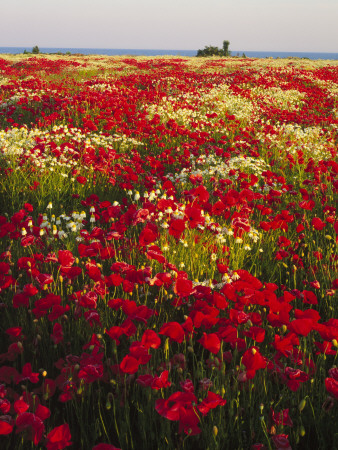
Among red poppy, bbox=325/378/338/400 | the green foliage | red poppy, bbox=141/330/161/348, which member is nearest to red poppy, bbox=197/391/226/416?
red poppy, bbox=141/330/161/348

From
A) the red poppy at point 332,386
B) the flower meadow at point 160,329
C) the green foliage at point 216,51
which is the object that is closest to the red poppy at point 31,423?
→ the flower meadow at point 160,329

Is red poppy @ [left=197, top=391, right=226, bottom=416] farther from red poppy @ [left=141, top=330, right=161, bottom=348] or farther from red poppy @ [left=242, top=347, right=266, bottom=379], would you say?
red poppy @ [left=141, top=330, right=161, bottom=348]

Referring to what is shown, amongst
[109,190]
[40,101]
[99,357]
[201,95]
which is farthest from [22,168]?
[201,95]

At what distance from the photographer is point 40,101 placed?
1067 cm

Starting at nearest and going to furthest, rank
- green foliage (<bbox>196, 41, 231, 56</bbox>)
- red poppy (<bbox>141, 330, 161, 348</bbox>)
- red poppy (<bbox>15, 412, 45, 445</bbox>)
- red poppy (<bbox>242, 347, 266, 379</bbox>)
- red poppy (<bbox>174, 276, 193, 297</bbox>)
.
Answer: red poppy (<bbox>15, 412, 45, 445</bbox>)
red poppy (<bbox>242, 347, 266, 379</bbox>)
red poppy (<bbox>141, 330, 161, 348</bbox>)
red poppy (<bbox>174, 276, 193, 297</bbox>)
green foliage (<bbox>196, 41, 231, 56</bbox>)

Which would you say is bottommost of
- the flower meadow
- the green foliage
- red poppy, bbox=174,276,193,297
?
the flower meadow

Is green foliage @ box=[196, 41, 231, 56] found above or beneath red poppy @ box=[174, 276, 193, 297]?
above

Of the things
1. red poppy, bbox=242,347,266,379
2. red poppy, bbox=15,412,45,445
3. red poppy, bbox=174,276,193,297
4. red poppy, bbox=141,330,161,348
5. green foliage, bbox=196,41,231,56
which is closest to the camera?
red poppy, bbox=15,412,45,445

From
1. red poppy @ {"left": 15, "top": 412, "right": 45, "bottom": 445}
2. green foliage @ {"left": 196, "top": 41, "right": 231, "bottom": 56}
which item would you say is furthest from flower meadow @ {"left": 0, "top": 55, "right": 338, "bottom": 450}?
green foliage @ {"left": 196, "top": 41, "right": 231, "bottom": 56}

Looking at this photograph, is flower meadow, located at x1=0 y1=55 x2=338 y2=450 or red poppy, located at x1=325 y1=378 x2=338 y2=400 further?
flower meadow, located at x1=0 y1=55 x2=338 y2=450

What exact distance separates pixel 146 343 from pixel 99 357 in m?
0.27

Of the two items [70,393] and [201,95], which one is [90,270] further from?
[201,95]

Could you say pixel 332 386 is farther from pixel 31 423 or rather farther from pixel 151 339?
pixel 31 423

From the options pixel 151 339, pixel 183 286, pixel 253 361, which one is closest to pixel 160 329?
pixel 183 286
